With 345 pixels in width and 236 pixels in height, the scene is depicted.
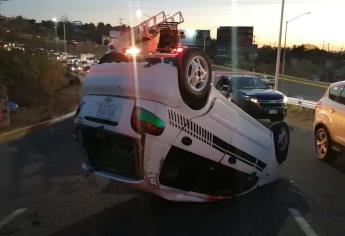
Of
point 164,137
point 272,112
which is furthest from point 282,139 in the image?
point 272,112

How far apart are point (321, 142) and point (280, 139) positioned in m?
2.85

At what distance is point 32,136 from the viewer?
16328mm

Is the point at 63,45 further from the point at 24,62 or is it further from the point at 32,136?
the point at 32,136

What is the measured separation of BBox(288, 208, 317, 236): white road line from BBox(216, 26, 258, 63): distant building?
341ft

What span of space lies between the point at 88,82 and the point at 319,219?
3.43 metres

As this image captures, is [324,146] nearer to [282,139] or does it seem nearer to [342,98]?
[342,98]

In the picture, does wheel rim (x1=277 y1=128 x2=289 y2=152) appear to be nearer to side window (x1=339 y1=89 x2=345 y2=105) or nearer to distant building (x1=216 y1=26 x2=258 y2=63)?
side window (x1=339 y1=89 x2=345 y2=105)

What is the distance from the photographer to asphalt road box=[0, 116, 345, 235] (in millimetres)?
6734

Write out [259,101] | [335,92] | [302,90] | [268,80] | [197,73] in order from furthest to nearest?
[302,90] < [268,80] < [259,101] < [335,92] < [197,73]

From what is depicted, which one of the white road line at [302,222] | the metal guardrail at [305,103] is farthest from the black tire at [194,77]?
the metal guardrail at [305,103]

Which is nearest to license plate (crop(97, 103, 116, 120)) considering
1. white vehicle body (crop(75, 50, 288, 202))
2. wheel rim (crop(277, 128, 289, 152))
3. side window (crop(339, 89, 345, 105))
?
white vehicle body (crop(75, 50, 288, 202))

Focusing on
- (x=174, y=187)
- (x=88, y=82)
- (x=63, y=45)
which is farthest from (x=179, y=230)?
(x=63, y=45)

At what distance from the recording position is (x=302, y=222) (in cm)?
692

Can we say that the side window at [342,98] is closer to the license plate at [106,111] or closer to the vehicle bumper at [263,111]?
the license plate at [106,111]
